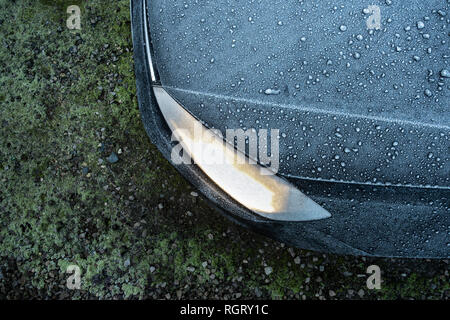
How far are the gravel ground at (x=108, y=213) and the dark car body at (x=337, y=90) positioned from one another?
2.93ft

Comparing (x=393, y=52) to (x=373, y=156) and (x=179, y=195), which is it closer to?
(x=373, y=156)

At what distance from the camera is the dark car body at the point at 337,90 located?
4.37 feet

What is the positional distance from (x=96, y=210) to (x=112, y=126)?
58cm

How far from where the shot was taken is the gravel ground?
7.06ft

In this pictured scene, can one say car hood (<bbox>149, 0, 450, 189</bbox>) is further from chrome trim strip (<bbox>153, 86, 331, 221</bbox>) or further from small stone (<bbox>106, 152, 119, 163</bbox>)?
small stone (<bbox>106, 152, 119, 163</bbox>)

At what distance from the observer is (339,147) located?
4.44 ft

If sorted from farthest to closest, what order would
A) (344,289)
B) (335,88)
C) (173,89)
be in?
(344,289) < (173,89) < (335,88)

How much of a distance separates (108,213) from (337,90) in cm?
165
